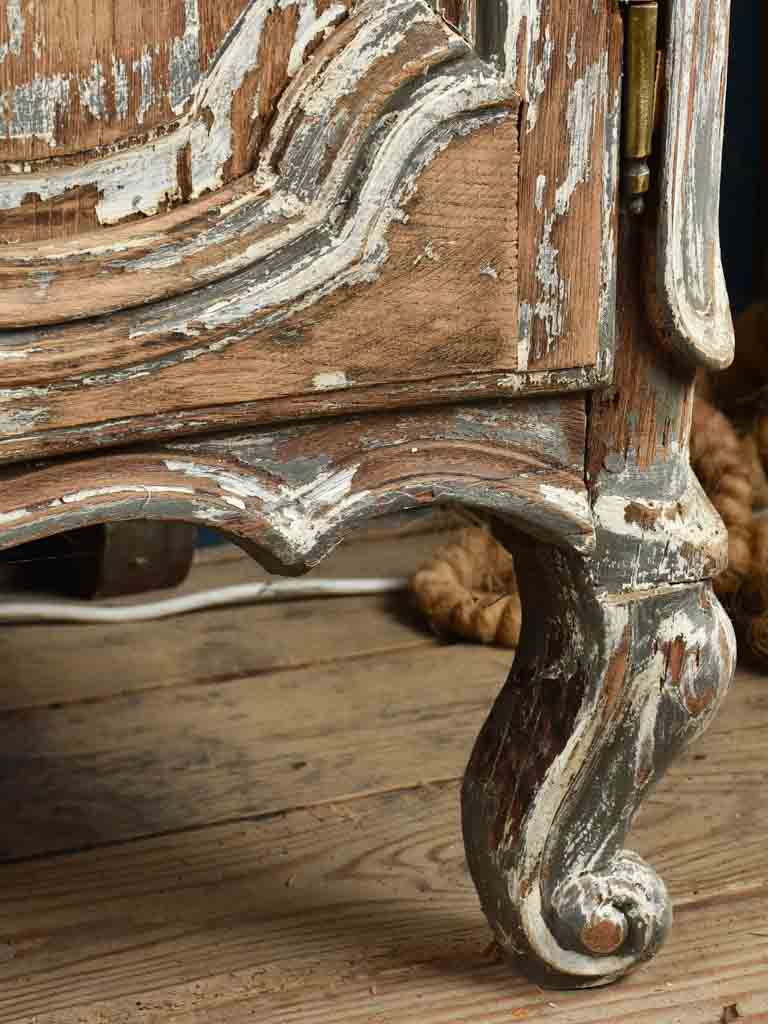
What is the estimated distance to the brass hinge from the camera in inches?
22.9

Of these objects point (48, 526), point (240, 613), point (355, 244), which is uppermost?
point (355, 244)

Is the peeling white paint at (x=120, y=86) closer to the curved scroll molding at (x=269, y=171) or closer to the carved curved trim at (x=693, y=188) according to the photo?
the curved scroll molding at (x=269, y=171)

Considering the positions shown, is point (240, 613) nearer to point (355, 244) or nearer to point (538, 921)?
point (538, 921)

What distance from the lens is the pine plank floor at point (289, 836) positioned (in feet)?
2.55

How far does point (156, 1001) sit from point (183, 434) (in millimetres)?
346

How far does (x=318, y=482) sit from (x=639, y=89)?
0.20 meters

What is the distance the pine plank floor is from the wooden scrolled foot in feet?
0.19

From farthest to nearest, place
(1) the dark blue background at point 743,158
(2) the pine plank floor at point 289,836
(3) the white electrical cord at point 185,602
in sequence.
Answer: (1) the dark blue background at point 743,158 → (3) the white electrical cord at point 185,602 → (2) the pine plank floor at point 289,836

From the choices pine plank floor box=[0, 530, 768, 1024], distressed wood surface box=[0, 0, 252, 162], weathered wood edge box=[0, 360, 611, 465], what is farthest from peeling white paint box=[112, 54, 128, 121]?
pine plank floor box=[0, 530, 768, 1024]

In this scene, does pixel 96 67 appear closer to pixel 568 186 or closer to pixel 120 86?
pixel 120 86

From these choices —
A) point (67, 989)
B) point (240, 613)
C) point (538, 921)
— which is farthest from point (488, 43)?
point (240, 613)

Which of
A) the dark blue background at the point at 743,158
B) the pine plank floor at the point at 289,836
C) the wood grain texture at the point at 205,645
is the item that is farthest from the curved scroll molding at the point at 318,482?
the dark blue background at the point at 743,158

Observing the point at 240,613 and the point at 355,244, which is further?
the point at 240,613

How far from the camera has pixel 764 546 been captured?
3.78ft
